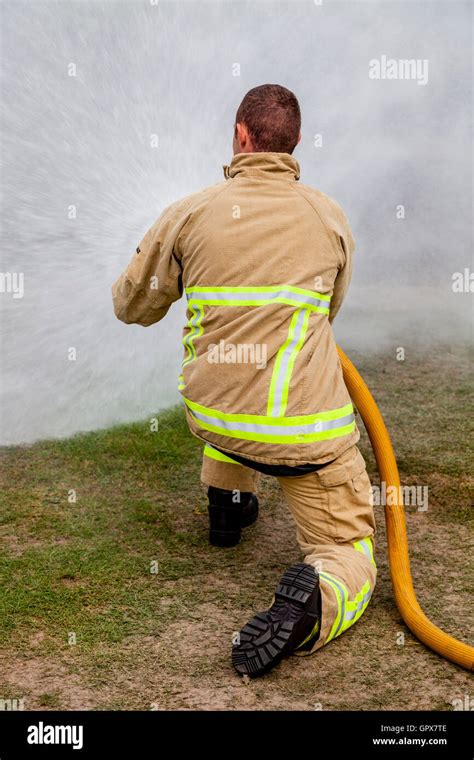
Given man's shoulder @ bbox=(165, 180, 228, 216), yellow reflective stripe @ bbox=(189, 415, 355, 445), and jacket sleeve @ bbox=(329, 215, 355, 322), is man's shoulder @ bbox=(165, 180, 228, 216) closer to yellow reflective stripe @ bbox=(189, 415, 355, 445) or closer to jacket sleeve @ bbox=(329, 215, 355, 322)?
jacket sleeve @ bbox=(329, 215, 355, 322)

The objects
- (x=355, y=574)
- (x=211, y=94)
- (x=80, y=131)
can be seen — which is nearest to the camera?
(x=355, y=574)

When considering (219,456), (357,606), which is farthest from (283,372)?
(357,606)

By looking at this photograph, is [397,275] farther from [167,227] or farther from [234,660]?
[234,660]

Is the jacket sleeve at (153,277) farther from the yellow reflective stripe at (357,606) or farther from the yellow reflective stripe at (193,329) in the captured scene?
the yellow reflective stripe at (357,606)

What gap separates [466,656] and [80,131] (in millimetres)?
3411

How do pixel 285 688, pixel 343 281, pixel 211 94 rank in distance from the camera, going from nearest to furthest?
pixel 285 688 < pixel 343 281 < pixel 211 94

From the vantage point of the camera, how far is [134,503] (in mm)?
3918

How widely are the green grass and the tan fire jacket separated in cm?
59

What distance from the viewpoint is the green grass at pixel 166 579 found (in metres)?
2.58

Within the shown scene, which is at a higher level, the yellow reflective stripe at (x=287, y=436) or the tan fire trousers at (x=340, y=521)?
the yellow reflective stripe at (x=287, y=436)

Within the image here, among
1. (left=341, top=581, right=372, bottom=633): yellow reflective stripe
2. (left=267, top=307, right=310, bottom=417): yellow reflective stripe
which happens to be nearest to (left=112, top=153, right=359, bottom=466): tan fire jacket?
(left=267, top=307, right=310, bottom=417): yellow reflective stripe

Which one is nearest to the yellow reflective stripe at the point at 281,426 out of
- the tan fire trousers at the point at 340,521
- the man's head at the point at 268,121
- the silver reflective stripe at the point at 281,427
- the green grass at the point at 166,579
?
the silver reflective stripe at the point at 281,427

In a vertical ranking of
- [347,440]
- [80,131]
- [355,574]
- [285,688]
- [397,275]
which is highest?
[80,131]

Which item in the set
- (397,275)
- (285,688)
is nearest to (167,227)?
(285,688)
